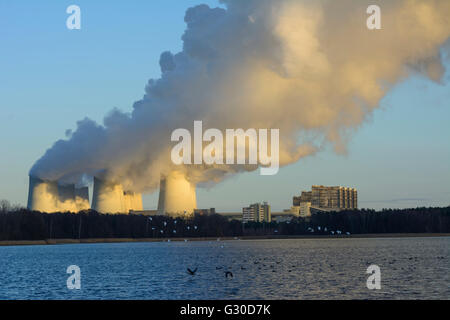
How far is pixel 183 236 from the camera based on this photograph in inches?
6919

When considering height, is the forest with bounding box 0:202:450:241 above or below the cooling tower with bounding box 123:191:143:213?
below

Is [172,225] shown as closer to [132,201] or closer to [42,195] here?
[132,201]

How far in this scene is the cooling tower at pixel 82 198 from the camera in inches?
5866

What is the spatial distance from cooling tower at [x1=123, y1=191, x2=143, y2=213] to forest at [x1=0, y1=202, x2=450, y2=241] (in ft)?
12.2

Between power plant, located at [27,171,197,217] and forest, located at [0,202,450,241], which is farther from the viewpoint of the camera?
forest, located at [0,202,450,241]

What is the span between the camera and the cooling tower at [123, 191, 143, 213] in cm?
15860

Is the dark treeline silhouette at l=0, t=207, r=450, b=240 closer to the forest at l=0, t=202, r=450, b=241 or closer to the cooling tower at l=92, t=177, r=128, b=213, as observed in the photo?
the forest at l=0, t=202, r=450, b=241


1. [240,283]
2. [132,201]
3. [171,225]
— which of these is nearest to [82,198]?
[132,201]

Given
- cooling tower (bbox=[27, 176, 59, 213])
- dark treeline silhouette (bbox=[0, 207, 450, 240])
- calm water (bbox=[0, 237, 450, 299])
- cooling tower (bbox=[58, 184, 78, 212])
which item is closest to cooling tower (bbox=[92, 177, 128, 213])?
dark treeline silhouette (bbox=[0, 207, 450, 240])

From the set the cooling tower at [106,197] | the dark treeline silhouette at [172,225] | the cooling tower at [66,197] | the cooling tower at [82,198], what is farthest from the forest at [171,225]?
the cooling tower at [82,198]

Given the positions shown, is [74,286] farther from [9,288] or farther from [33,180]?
[33,180]

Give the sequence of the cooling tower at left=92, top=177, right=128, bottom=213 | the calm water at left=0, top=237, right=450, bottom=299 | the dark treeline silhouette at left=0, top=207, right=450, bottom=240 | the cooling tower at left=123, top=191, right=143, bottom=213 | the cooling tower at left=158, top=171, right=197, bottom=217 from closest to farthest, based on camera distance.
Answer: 1. the calm water at left=0, top=237, right=450, bottom=299
2. the cooling tower at left=158, top=171, right=197, bottom=217
3. the dark treeline silhouette at left=0, top=207, right=450, bottom=240
4. the cooling tower at left=92, top=177, right=128, bottom=213
5. the cooling tower at left=123, top=191, right=143, bottom=213

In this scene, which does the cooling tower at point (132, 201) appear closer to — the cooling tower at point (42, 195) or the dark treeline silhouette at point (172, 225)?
the dark treeline silhouette at point (172, 225)
